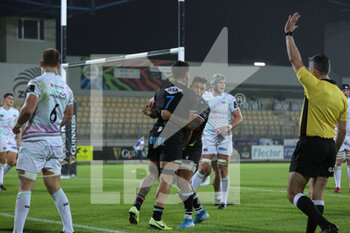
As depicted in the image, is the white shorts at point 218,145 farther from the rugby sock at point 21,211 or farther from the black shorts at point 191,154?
the rugby sock at point 21,211

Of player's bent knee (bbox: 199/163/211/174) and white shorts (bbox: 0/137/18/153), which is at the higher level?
white shorts (bbox: 0/137/18/153)

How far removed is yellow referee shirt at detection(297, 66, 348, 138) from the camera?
18.4ft

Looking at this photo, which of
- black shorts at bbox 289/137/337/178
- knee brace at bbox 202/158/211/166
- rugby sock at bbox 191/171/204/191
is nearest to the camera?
black shorts at bbox 289/137/337/178

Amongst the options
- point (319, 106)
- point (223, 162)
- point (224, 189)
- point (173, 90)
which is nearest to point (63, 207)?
point (173, 90)

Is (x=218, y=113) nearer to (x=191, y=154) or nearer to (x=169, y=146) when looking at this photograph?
(x=191, y=154)

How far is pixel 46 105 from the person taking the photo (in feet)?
18.7

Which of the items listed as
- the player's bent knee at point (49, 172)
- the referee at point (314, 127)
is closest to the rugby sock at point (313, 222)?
the referee at point (314, 127)

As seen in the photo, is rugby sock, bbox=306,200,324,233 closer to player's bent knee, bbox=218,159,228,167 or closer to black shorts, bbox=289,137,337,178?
black shorts, bbox=289,137,337,178

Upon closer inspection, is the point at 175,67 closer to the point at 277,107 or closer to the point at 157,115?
the point at 157,115

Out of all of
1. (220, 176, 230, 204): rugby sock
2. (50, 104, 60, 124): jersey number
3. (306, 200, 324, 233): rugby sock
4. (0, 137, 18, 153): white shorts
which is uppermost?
(50, 104, 60, 124): jersey number

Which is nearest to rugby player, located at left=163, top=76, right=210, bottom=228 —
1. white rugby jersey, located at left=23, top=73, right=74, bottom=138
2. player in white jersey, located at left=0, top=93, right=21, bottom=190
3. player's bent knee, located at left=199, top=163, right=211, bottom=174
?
white rugby jersey, located at left=23, top=73, right=74, bottom=138

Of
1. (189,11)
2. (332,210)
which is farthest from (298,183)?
(189,11)

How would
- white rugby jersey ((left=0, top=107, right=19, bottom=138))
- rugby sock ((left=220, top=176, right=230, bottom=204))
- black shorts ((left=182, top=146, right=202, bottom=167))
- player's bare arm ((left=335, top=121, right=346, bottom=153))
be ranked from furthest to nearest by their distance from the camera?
white rugby jersey ((left=0, top=107, right=19, bottom=138)), rugby sock ((left=220, top=176, right=230, bottom=204)), black shorts ((left=182, top=146, right=202, bottom=167)), player's bare arm ((left=335, top=121, right=346, bottom=153))

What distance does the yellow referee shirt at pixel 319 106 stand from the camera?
5.62m
